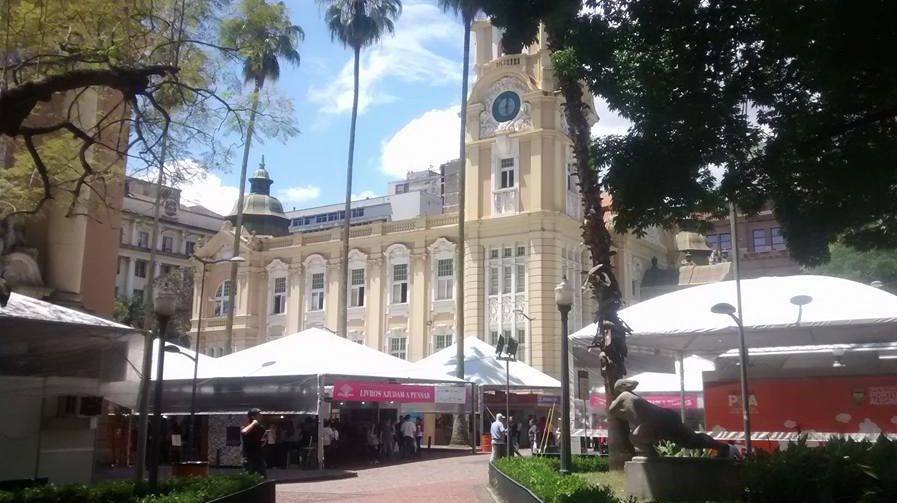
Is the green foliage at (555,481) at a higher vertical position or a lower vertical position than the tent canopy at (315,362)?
lower

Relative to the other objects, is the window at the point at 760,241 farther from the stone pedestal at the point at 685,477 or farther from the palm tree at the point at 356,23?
the stone pedestal at the point at 685,477

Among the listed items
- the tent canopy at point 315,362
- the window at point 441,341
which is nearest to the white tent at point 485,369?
the tent canopy at point 315,362

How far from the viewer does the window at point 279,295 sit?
4662 centimetres

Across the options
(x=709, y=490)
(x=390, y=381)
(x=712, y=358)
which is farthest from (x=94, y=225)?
(x=709, y=490)

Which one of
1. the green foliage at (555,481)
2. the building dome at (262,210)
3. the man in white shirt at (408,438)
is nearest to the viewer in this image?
the green foliage at (555,481)

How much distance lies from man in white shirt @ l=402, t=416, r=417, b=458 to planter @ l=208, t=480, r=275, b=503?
54.7ft

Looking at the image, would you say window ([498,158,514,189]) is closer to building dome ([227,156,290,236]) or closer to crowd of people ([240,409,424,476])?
crowd of people ([240,409,424,476])

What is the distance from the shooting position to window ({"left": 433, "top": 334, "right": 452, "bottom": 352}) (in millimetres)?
40969

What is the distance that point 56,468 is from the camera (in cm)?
1638

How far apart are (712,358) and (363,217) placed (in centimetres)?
5619

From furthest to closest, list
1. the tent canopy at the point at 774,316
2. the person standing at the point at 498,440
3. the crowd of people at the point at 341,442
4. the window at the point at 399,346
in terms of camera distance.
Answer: the window at the point at 399,346 < the crowd of people at the point at 341,442 < the person standing at the point at 498,440 < the tent canopy at the point at 774,316

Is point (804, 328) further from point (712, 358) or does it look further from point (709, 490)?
point (709, 490)

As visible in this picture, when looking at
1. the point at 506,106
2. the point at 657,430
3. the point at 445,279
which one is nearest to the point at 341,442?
the point at 445,279

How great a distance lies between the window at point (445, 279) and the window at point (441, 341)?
74.3 inches
